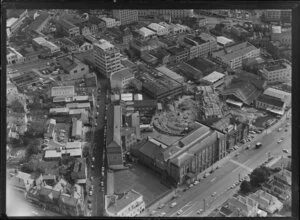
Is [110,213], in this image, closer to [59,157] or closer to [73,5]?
[59,157]

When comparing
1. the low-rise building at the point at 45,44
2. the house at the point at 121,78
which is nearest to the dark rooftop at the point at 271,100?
the house at the point at 121,78

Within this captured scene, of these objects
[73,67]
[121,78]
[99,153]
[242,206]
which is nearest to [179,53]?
[121,78]

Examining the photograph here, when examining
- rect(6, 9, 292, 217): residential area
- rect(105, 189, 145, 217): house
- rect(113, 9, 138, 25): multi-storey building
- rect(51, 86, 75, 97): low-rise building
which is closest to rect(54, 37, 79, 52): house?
rect(6, 9, 292, 217): residential area

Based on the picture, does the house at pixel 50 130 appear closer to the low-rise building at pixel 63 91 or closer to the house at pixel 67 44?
the low-rise building at pixel 63 91

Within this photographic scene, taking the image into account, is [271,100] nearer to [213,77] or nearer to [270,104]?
[270,104]

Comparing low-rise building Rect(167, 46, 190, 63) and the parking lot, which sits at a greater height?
low-rise building Rect(167, 46, 190, 63)

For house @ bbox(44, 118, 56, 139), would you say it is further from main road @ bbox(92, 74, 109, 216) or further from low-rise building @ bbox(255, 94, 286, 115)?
low-rise building @ bbox(255, 94, 286, 115)
